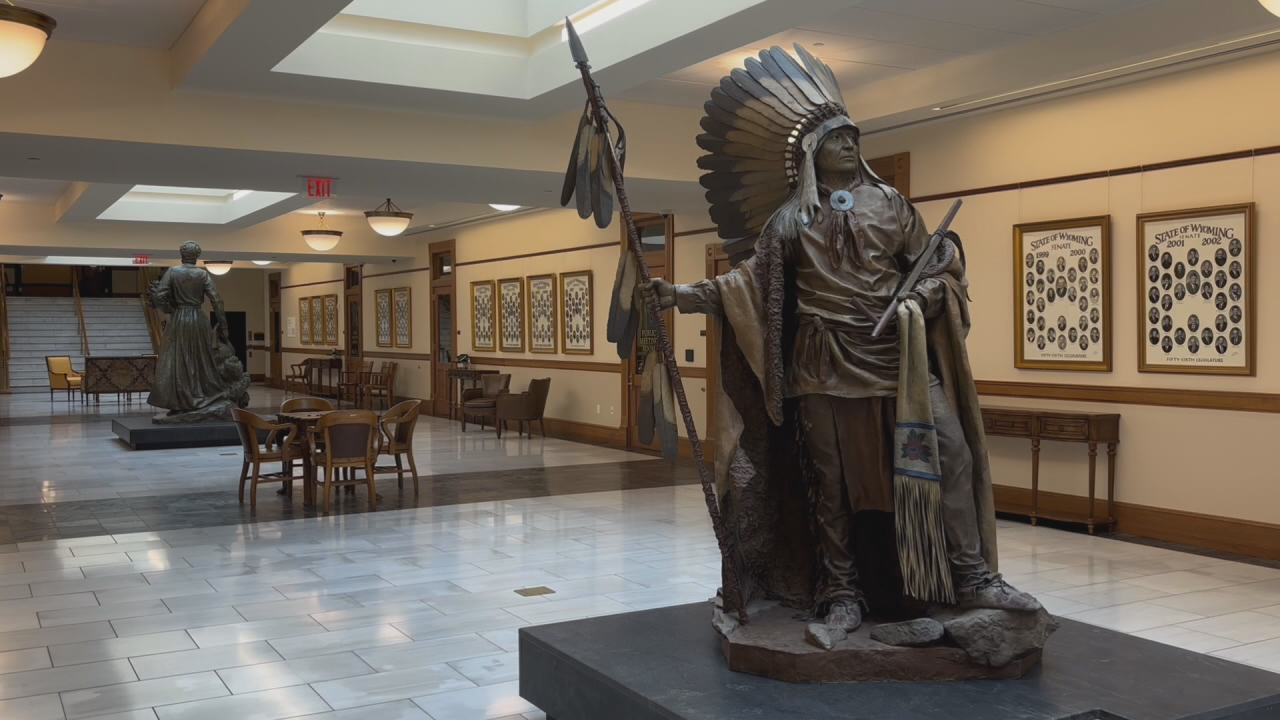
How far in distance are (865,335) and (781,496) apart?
0.75 metres

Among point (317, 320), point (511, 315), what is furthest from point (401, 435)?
point (317, 320)

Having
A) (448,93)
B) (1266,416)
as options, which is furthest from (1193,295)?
(448,93)

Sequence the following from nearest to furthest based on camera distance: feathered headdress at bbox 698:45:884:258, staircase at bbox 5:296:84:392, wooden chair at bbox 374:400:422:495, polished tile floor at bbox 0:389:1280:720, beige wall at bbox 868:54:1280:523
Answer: feathered headdress at bbox 698:45:884:258, polished tile floor at bbox 0:389:1280:720, beige wall at bbox 868:54:1280:523, wooden chair at bbox 374:400:422:495, staircase at bbox 5:296:84:392

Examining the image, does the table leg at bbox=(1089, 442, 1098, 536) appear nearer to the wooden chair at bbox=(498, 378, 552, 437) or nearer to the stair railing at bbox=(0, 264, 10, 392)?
the wooden chair at bbox=(498, 378, 552, 437)

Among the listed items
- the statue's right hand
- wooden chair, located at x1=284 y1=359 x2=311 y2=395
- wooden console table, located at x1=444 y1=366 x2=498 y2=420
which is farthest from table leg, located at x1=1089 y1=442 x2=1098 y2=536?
wooden chair, located at x1=284 y1=359 x2=311 y2=395

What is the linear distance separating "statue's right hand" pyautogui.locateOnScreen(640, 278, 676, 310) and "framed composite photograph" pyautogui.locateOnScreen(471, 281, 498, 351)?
42.4ft

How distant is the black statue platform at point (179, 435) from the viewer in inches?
518

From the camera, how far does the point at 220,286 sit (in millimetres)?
29875

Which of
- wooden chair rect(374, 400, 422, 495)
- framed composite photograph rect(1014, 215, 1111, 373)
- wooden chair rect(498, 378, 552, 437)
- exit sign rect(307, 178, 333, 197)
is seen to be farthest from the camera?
wooden chair rect(498, 378, 552, 437)

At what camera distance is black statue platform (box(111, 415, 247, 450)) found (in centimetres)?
1316

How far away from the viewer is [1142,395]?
24.7 feet

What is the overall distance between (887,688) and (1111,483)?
195 inches

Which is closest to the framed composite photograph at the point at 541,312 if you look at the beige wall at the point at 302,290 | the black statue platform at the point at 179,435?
the black statue platform at the point at 179,435

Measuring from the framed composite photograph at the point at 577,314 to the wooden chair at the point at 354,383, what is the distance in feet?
20.3
